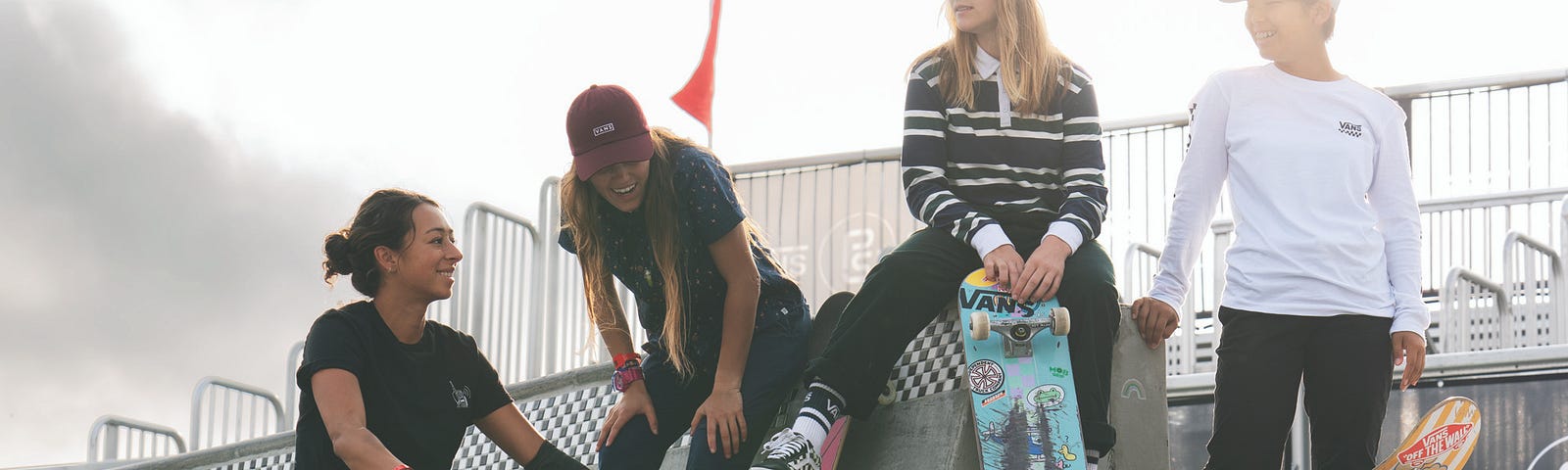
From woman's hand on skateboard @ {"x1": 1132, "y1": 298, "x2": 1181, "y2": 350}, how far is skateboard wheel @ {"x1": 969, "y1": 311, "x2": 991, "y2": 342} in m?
0.65

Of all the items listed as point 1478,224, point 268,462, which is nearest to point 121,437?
point 268,462

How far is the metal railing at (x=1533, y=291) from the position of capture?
743 centimetres

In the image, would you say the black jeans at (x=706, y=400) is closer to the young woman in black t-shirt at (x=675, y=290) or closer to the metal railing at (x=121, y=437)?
the young woman in black t-shirt at (x=675, y=290)

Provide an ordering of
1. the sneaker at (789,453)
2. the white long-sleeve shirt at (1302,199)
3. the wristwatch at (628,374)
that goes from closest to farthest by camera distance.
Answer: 1. the sneaker at (789,453)
2. the white long-sleeve shirt at (1302,199)
3. the wristwatch at (628,374)

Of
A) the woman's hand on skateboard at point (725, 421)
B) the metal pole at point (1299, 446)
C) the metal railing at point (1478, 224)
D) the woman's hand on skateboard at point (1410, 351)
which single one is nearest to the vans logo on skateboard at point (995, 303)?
the woman's hand on skateboard at point (725, 421)

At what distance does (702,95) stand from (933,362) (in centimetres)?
483

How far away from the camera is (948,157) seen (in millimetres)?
4457

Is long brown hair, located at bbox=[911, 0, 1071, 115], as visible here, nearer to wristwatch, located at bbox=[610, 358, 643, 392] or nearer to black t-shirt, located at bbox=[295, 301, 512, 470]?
wristwatch, located at bbox=[610, 358, 643, 392]

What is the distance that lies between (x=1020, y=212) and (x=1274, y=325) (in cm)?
77

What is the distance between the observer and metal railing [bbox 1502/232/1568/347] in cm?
743

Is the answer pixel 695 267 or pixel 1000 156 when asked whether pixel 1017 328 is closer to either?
pixel 1000 156

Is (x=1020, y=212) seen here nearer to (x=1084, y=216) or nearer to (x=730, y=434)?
(x=1084, y=216)

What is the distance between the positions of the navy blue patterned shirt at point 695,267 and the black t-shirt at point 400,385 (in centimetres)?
51

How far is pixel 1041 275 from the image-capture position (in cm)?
408
